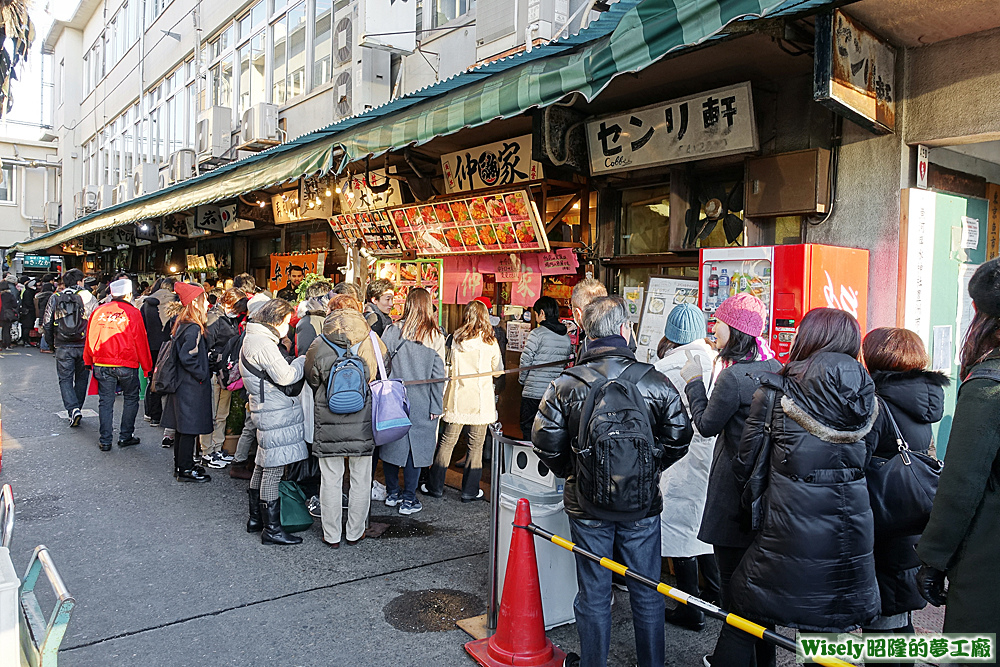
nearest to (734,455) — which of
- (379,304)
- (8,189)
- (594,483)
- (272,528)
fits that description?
(594,483)

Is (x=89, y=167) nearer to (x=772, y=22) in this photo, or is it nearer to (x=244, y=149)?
(x=244, y=149)

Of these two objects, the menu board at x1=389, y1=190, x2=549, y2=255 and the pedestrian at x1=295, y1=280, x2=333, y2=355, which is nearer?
the pedestrian at x1=295, y1=280, x2=333, y2=355

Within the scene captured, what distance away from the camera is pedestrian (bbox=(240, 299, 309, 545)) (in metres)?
5.48

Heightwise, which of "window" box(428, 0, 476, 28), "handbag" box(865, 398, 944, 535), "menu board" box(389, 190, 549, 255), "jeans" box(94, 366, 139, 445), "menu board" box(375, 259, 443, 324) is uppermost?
"window" box(428, 0, 476, 28)

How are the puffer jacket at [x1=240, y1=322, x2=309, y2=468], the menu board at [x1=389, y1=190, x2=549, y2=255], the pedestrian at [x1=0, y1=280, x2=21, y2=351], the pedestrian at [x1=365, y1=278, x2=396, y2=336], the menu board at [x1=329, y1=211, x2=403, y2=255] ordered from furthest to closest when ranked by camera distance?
the pedestrian at [x1=0, y1=280, x2=21, y2=351], the menu board at [x1=329, y1=211, x2=403, y2=255], the menu board at [x1=389, y1=190, x2=549, y2=255], the pedestrian at [x1=365, y1=278, x2=396, y2=336], the puffer jacket at [x1=240, y1=322, x2=309, y2=468]

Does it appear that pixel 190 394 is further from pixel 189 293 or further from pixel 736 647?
pixel 736 647

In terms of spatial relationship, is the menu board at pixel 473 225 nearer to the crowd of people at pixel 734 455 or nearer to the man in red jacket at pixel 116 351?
the crowd of people at pixel 734 455


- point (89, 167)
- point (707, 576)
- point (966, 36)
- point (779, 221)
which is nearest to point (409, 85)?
point (779, 221)

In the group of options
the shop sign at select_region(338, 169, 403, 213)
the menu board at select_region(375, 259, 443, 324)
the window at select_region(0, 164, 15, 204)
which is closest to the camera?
the shop sign at select_region(338, 169, 403, 213)

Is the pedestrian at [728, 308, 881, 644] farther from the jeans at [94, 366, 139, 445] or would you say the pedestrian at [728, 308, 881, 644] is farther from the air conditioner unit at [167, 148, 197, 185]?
the air conditioner unit at [167, 148, 197, 185]

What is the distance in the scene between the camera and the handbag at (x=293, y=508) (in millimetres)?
5703

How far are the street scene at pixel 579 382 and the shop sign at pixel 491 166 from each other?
0.05 m

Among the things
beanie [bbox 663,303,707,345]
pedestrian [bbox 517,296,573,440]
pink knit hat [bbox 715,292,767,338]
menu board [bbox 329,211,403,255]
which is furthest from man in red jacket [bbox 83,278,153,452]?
pink knit hat [bbox 715,292,767,338]

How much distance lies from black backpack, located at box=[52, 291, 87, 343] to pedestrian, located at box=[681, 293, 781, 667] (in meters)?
8.82
